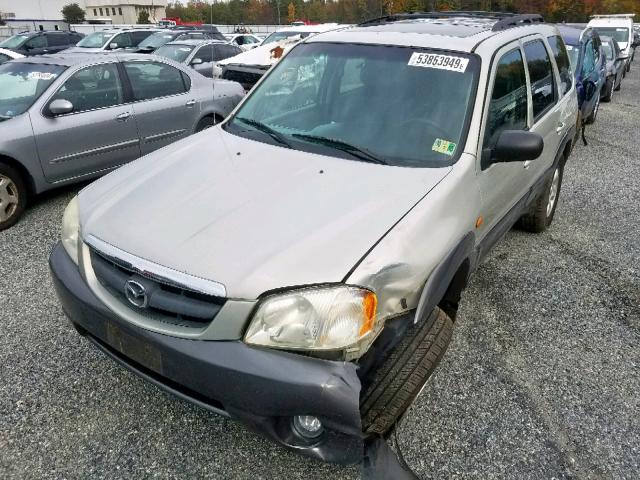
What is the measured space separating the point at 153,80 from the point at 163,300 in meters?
4.83

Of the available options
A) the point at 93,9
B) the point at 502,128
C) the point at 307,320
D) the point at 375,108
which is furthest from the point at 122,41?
the point at 93,9

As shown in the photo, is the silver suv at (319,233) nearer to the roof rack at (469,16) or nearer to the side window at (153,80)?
the roof rack at (469,16)

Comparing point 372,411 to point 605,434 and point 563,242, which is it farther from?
point 563,242

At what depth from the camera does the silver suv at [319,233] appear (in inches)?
73.9

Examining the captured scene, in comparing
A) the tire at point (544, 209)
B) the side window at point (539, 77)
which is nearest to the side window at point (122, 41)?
the tire at point (544, 209)

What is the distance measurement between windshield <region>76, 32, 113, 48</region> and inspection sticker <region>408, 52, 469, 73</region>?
16733 millimetres

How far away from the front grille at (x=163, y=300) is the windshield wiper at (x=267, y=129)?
1168mm

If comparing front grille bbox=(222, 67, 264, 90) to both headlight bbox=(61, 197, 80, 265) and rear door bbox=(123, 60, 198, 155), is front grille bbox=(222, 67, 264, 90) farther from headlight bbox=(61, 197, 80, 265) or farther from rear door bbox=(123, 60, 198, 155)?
headlight bbox=(61, 197, 80, 265)

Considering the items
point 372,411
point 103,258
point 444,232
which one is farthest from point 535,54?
point 103,258

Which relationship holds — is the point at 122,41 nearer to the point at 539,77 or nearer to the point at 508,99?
the point at 539,77

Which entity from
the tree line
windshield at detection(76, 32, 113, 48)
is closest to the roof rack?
windshield at detection(76, 32, 113, 48)

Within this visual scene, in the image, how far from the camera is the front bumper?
1798 millimetres

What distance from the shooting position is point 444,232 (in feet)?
7.63

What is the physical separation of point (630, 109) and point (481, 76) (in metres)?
11.8
